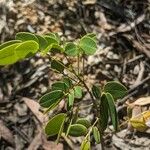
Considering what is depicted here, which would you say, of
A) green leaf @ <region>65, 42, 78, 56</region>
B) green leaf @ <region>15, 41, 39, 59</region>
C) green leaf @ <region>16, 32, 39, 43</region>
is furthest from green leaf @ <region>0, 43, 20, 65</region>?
green leaf @ <region>65, 42, 78, 56</region>

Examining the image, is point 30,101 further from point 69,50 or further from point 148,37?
point 69,50

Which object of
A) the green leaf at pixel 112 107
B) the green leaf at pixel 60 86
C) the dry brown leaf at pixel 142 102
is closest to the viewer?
the green leaf at pixel 112 107

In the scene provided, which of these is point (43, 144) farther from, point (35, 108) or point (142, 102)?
point (142, 102)

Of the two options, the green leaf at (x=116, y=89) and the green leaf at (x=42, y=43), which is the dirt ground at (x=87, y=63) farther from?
the green leaf at (x=42, y=43)

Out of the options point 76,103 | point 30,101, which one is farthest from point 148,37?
point 30,101

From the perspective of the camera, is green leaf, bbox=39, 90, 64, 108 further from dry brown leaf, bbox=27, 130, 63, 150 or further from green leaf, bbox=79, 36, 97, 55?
dry brown leaf, bbox=27, 130, 63, 150

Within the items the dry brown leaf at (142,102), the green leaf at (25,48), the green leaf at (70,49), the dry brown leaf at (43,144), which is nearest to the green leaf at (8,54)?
the green leaf at (25,48)

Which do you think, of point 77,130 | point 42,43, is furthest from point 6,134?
point 42,43
